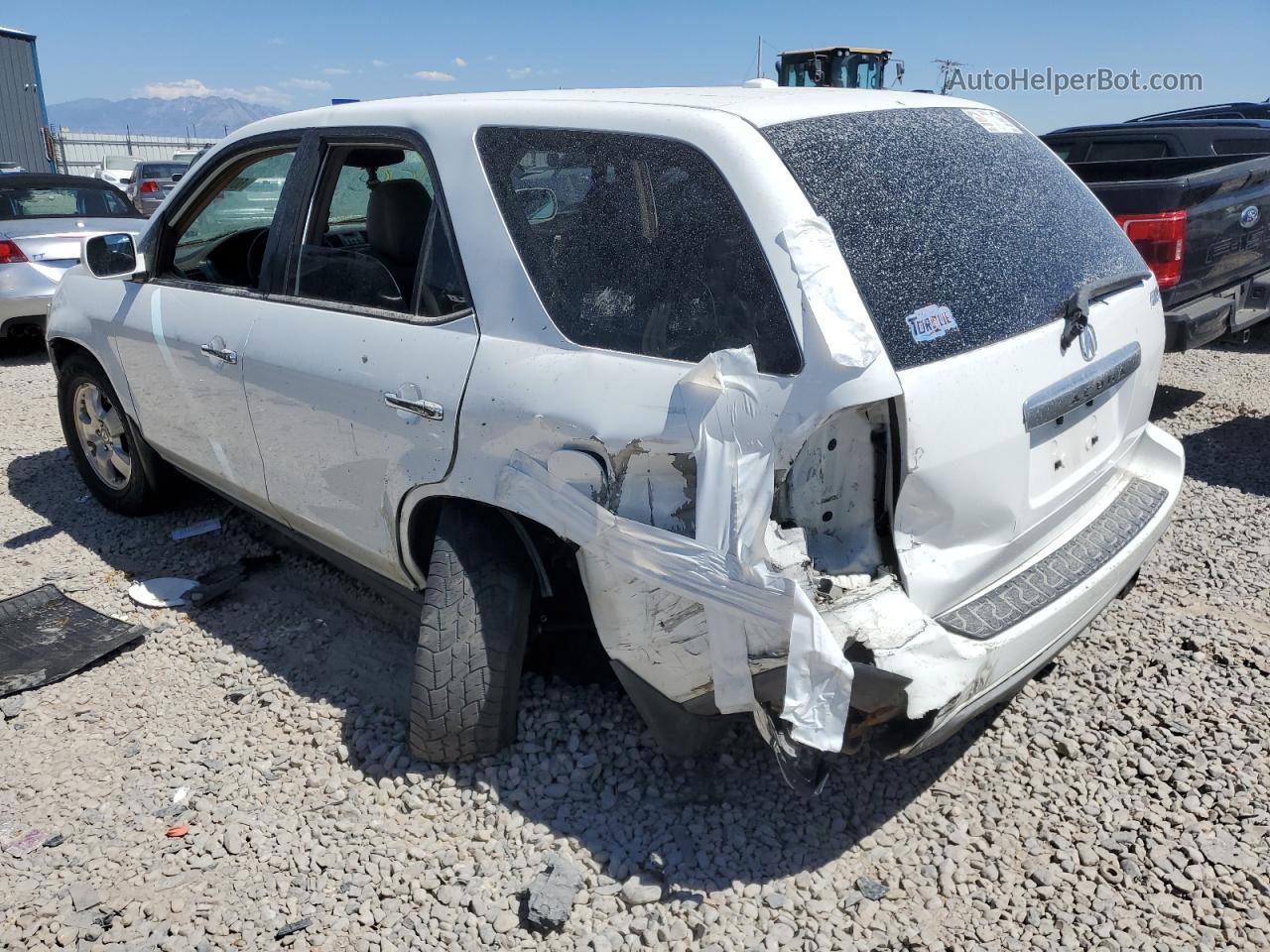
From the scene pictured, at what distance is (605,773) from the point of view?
9.68ft

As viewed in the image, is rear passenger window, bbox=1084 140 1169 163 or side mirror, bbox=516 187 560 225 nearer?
side mirror, bbox=516 187 560 225

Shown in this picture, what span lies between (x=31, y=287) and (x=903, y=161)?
8.34 meters

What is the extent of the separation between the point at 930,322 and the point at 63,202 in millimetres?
9902

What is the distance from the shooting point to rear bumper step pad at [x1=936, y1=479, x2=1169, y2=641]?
239 cm

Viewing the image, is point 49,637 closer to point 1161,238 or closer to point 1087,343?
point 1087,343

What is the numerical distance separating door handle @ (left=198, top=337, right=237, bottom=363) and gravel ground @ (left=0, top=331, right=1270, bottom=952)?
1.07m

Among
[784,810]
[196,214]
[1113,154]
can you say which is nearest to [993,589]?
[784,810]

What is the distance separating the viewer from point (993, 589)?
2514 mm

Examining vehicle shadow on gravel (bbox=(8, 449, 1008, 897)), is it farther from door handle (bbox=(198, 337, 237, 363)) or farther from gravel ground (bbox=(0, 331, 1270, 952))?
door handle (bbox=(198, 337, 237, 363))

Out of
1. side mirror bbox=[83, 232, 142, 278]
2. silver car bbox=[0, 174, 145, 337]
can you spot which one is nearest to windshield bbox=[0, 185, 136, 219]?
silver car bbox=[0, 174, 145, 337]

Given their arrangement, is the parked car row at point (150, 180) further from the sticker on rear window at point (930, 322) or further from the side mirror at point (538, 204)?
the sticker on rear window at point (930, 322)

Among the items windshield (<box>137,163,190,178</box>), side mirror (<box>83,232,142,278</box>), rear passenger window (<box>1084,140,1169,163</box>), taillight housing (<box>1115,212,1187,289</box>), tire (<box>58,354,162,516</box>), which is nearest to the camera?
side mirror (<box>83,232,142,278</box>)

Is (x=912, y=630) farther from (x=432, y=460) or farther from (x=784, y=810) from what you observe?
(x=432, y=460)

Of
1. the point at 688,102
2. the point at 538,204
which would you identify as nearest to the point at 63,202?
the point at 538,204
